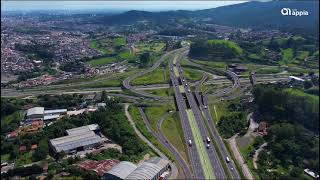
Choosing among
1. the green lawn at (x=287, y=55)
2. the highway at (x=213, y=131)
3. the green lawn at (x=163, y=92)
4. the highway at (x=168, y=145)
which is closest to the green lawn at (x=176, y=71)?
the highway at (x=213, y=131)

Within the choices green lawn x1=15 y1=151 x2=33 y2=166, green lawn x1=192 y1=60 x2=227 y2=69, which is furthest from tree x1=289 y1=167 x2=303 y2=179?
green lawn x1=192 y1=60 x2=227 y2=69

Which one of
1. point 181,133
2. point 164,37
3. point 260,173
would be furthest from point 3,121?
point 164,37

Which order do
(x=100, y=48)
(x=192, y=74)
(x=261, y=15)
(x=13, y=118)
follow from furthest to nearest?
1. (x=261, y=15)
2. (x=100, y=48)
3. (x=192, y=74)
4. (x=13, y=118)

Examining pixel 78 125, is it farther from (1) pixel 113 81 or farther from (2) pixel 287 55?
(2) pixel 287 55

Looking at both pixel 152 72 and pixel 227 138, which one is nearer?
pixel 227 138

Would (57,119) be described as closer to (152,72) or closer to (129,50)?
(152,72)

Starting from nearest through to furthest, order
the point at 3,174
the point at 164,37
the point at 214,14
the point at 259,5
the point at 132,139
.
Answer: the point at 3,174
the point at 132,139
the point at 164,37
the point at 259,5
the point at 214,14

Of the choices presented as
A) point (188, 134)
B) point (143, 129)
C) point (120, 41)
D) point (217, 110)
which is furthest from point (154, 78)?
point (120, 41)
